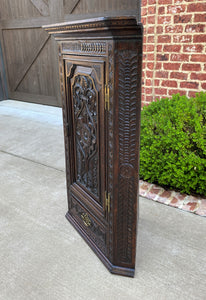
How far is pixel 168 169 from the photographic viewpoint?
2.81 m

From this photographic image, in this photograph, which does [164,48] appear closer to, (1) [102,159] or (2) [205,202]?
(2) [205,202]

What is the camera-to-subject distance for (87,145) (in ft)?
6.64

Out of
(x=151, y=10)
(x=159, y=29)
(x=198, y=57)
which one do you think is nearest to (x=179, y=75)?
(x=198, y=57)

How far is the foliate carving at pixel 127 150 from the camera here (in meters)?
1.46

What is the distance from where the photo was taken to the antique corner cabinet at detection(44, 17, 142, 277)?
1460 millimetres

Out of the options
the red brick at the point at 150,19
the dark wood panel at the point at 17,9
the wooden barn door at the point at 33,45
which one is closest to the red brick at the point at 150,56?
the red brick at the point at 150,19

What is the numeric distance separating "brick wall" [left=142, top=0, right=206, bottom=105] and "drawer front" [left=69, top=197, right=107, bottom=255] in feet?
7.11

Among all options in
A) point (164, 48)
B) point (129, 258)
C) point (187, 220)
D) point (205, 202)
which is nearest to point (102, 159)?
point (129, 258)

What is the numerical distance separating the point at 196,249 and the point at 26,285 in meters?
1.28

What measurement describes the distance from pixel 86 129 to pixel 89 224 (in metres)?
0.78

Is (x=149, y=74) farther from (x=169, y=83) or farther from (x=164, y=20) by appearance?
(x=164, y=20)

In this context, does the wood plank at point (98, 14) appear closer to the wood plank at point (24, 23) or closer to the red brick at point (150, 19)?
the wood plank at point (24, 23)

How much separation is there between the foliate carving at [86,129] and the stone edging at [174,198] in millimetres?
933

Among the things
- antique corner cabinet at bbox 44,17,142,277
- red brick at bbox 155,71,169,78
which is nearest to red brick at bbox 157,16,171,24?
red brick at bbox 155,71,169,78
